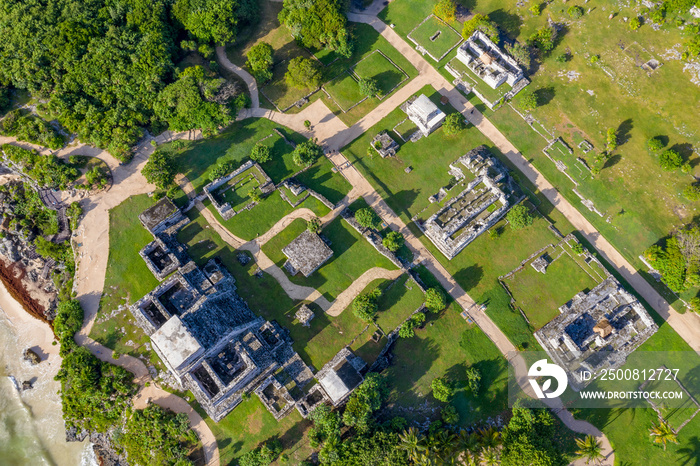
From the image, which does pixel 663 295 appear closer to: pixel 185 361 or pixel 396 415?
pixel 396 415

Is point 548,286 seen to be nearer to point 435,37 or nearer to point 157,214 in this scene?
point 435,37

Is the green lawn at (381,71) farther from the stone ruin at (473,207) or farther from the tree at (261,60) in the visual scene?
the stone ruin at (473,207)

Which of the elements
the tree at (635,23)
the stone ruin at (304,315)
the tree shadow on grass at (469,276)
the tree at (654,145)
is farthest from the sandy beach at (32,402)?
the tree at (635,23)

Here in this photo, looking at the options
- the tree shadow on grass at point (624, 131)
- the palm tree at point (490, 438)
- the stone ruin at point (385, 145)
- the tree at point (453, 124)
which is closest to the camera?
the palm tree at point (490, 438)

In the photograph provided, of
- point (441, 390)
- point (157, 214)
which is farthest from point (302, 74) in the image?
point (441, 390)

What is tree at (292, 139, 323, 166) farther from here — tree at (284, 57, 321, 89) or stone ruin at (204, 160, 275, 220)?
tree at (284, 57, 321, 89)

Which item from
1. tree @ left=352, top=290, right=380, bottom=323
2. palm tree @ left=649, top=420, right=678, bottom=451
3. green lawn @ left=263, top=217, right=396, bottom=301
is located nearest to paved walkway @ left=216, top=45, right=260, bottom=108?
green lawn @ left=263, top=217, right=396, bottom=301

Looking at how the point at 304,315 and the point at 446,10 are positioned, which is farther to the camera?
the point at 446,10
